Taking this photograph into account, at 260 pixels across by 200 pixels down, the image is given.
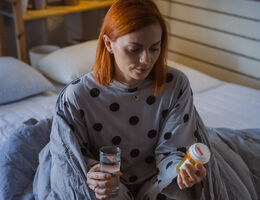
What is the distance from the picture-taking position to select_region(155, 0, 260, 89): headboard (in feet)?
8.28

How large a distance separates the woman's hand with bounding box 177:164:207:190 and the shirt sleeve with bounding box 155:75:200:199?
0.49 feet

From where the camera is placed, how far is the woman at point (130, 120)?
110cm

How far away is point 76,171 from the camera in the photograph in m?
1.12

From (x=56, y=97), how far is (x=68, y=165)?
1.02 m

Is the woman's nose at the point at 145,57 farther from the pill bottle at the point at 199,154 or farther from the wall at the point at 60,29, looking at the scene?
the wall at the point at 60,29

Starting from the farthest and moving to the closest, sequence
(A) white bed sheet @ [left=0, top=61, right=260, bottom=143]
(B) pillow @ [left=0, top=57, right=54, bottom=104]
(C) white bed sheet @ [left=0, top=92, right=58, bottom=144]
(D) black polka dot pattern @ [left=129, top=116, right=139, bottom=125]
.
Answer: (B) pillow @ [left=0, top=57, right=54, bottom=104], (A) white bed sheet @ [left=0, top=61, right=260, bottom=143], (C) white bed sheet @ [left=0, top=92, right=58, bottom=144], (D) black polka dot pattern @ [left=129, top=116, right=139, bottom=125]

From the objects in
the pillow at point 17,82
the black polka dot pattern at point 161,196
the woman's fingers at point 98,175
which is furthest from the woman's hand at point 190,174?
the pillow at point 17,82

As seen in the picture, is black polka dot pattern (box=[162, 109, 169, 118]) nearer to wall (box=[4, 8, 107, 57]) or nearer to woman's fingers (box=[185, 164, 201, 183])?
woman's fingers (box=[185, 164, 201, 183])

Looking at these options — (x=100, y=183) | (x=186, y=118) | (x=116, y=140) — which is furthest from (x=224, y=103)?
(x=100, y=183)

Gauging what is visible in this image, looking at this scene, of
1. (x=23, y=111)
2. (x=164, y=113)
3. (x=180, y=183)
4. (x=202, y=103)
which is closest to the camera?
(x=180, y=183)

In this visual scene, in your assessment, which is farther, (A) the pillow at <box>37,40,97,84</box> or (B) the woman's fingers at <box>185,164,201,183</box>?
(A) the pillow at <box>37,40,97,84</box>

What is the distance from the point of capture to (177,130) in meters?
1.21

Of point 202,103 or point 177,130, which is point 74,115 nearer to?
point 177,130

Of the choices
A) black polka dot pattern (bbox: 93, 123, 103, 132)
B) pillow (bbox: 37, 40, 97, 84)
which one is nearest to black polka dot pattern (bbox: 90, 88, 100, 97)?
black polka dot pattern (bbox: 93, 123, 103, 132)
